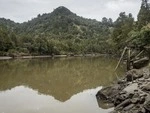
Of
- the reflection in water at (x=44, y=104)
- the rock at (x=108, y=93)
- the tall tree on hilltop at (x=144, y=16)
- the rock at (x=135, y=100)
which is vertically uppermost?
the tall tree on hilltop at (x=144, y=16)

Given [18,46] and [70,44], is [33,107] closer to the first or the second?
[18,46]

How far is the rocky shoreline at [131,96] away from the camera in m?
18.1

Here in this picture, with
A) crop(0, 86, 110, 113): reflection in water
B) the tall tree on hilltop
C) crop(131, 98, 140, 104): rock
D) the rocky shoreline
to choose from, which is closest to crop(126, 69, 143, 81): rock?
the rocky shoreline

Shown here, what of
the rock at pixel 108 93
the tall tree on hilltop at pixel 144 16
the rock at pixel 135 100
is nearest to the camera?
the rock at pixel 135 100

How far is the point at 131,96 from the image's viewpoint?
20.9 m

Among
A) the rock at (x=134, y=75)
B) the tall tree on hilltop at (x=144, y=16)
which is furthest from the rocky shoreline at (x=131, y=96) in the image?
the tall tree on hilltop at (x=144, y=16)

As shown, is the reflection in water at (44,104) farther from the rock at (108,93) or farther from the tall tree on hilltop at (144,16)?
the tall tree on hilltop at (144,16)

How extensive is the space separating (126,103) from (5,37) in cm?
9522

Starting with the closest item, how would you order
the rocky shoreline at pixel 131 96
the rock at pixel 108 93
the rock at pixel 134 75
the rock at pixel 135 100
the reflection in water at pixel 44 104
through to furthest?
the rocky shoreline at pixel 131 96 → the rock at pixel 135 100 → the reflection in water at pixel 44 104 → the rock at pixel 108 93 → the rock at pixel 134 75

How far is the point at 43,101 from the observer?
83.4 feet

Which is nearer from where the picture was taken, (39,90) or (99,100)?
(99,100)

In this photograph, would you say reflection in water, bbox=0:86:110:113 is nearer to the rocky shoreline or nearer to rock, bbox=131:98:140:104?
the rocky shoreline

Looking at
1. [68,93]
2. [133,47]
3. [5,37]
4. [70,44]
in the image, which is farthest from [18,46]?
[68,93]

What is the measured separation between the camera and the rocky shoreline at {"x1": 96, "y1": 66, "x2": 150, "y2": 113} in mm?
18141
